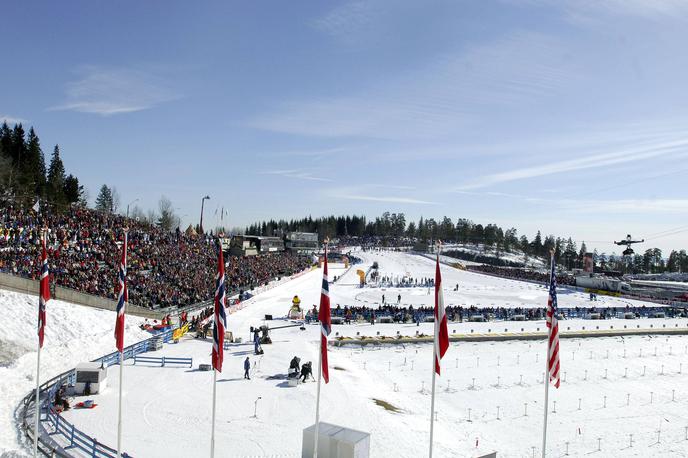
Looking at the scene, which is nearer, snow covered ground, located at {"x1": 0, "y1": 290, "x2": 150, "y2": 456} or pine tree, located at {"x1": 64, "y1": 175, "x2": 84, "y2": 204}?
snow covered ground, located at {"x1": 0, "y1": 290, "x2": 150, "y2": 456}

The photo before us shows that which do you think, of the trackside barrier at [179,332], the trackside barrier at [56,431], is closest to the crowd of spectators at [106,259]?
the trackside barrier at [179,332]

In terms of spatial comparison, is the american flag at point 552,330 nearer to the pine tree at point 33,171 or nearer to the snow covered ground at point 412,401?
the snow covered ground at point 412,401

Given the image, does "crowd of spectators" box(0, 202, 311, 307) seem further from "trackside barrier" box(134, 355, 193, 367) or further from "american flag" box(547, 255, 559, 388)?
"american flag" box(547, 255, 559, 388)

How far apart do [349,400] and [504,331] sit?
75.9ft

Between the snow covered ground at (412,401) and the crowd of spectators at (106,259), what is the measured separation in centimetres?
764

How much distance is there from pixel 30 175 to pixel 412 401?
205 ft

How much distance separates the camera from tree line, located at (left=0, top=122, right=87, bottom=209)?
5790cm

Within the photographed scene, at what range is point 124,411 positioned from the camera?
17.4m

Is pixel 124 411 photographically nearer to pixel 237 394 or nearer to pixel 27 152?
pixel 237 394

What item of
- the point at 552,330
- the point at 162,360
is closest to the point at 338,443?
the point at 552,330

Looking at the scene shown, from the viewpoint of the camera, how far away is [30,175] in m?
65.0

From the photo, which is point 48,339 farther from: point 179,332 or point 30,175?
point 30,175

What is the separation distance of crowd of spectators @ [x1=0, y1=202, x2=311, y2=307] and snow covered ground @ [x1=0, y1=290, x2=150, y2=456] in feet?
9.85

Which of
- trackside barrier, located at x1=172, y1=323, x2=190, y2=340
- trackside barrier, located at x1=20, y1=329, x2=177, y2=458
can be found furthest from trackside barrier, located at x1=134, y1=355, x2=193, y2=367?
trackside barrier, located at x1=172, y1=323, x2=190, y2=340
